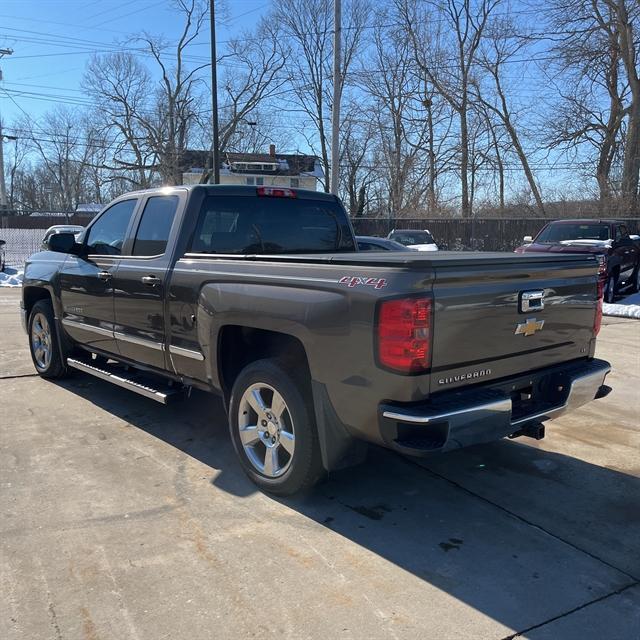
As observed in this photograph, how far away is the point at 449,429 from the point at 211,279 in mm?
1900

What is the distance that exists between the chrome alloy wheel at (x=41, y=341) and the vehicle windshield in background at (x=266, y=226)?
280 cm

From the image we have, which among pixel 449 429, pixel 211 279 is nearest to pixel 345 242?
pixel 211 279

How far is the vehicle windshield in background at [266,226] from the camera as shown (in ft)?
15.4

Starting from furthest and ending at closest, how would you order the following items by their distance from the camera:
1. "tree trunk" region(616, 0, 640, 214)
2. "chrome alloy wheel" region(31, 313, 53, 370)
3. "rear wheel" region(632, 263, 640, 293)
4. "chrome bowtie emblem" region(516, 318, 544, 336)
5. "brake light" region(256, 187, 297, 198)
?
"tree trunk" region(616, 0, 640, 214) < "rear wheel" region(632, 263, 640, 293) < "chrome alloy wheel" region(31, 313, 53, 370) < "brake light" region(256, 187, 297, 198) < "chrome bowtie emblem" region(516, 318, 544, 336)

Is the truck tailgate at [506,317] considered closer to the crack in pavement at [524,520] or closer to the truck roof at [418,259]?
the truck roof at [418,259]

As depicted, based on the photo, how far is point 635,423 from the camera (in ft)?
17.8

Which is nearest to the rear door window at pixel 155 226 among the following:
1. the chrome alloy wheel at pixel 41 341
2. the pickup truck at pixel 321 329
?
the pickup truck at pixel 321 329

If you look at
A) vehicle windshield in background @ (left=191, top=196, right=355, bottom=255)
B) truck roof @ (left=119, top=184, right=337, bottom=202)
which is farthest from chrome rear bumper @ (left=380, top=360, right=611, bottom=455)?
truck roof @ (left=119, top=184, right=337, bottom=202)

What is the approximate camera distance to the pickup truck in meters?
3.06

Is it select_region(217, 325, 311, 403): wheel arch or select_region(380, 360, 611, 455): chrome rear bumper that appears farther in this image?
select_region(217, 325, 311, 403): wheel arch

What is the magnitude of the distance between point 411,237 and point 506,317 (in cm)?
1987

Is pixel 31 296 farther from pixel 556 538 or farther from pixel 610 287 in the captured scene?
pixel 610 287

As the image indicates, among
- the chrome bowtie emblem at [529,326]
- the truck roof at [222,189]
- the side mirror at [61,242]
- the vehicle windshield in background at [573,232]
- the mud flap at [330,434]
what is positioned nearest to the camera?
the mud flap at [330,434]

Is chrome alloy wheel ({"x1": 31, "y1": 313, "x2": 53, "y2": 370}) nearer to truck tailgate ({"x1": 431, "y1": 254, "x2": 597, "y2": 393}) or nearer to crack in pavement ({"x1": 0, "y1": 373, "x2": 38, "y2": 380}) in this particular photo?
crack in pavement ({"x1": 0, "y1": 373, "x2": 38, "y2": 380})
